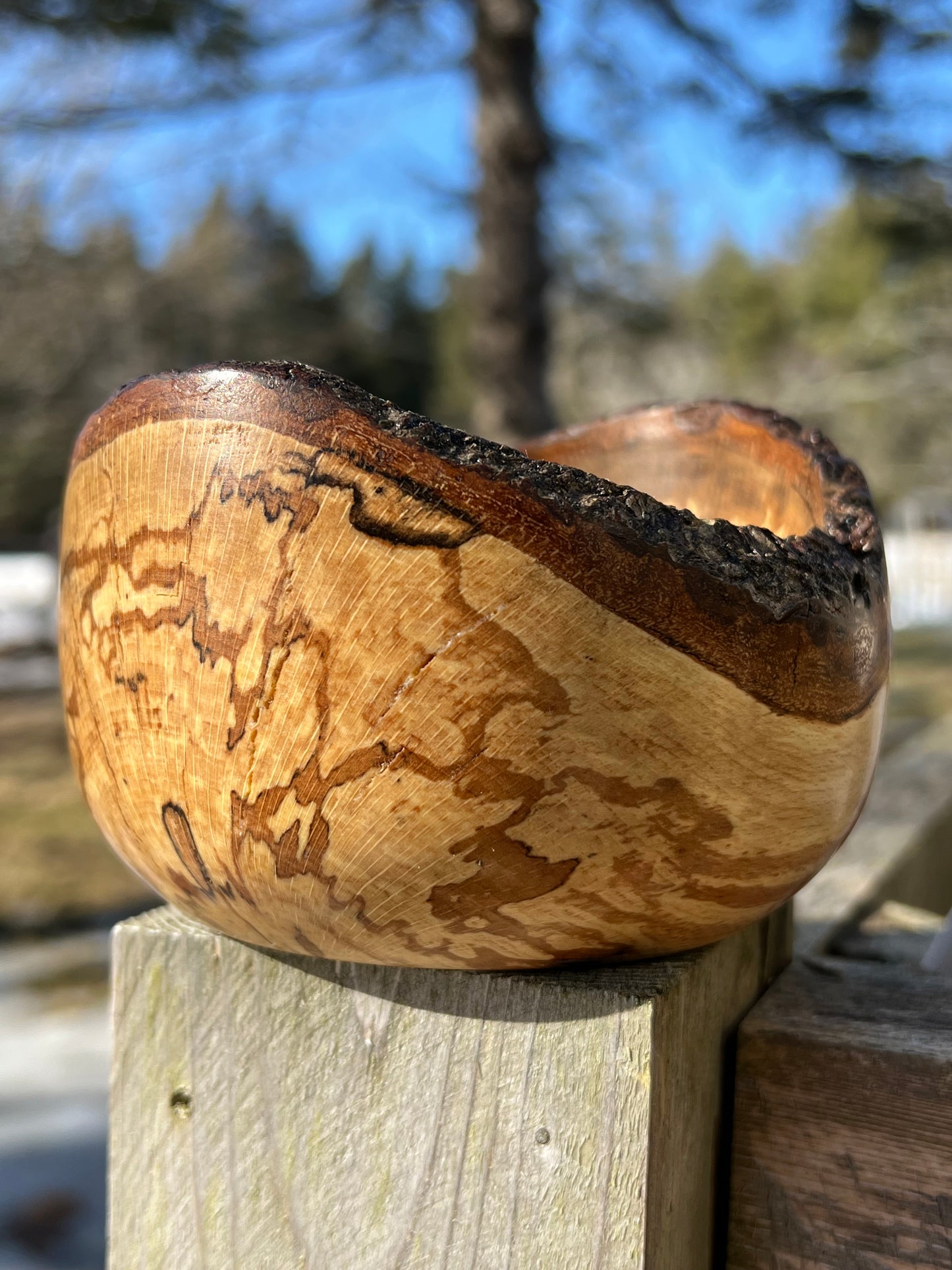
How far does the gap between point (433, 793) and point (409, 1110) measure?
0.22 metres

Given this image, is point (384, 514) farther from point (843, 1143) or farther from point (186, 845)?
point (843, 1143)

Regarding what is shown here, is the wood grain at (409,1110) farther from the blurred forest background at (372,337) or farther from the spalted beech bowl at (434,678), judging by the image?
the blurred forest background at (372,337)

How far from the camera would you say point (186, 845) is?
523mm

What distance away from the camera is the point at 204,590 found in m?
0.48

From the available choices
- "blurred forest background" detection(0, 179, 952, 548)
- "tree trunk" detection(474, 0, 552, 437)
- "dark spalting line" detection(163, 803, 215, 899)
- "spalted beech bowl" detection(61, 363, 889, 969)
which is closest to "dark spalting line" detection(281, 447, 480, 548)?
"spalted beech bowl" detection(61, 363, 889, 969)

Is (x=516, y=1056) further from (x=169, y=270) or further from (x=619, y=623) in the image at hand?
(x=169, y=270)

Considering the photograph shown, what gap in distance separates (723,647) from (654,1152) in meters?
0.25

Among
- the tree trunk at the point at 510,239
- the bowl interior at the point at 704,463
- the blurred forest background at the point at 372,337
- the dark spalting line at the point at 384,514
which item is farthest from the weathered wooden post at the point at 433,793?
the tree trunk at the point at 510,239

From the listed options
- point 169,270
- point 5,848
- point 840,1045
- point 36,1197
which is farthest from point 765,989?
point 169,270

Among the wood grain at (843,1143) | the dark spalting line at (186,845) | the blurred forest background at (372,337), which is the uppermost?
the dark spalting line at (186,845)

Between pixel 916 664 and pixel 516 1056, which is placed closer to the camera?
pixel 516 1056

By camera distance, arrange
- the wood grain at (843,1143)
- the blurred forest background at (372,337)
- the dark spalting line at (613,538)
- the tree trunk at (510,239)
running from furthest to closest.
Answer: the blurred forest background at (372,337)
the tree trunk at (510,239)
the wood grain at (843,1143)
the dark spalting line at (613,538)

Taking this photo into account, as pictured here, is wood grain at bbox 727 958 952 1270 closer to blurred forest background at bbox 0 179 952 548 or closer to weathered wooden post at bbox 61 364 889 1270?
weathered wooden post at bbox 61 364 889 1270

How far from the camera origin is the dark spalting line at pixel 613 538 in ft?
1.45
